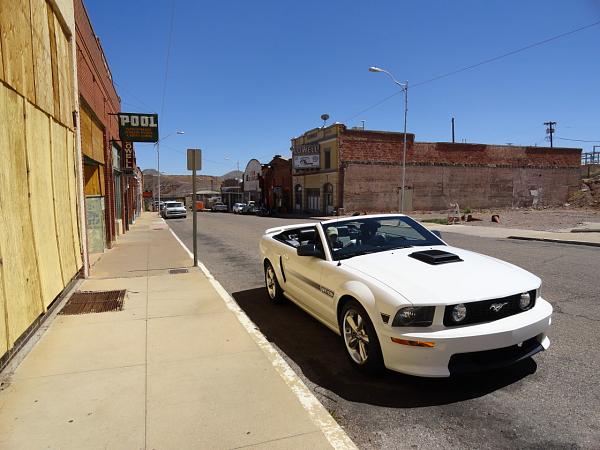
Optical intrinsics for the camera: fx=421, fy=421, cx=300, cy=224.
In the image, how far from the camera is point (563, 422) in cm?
313

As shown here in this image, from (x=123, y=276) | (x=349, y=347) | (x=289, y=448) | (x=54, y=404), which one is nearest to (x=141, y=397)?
(x=54, y=404)

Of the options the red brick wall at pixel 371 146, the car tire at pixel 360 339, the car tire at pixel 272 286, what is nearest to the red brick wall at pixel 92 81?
the car tire at pixel 272 286

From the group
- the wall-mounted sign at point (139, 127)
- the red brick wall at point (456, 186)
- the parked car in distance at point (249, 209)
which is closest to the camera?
the wall-mounted sign at point (139, 127)

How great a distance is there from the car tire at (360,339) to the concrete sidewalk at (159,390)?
60 cm

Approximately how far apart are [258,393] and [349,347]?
3.37 feet

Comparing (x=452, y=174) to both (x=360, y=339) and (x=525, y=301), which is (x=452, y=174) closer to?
(x=525, y=301)

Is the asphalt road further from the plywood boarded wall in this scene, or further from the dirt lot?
the dirt lot

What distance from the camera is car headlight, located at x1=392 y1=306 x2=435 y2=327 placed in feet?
11.3

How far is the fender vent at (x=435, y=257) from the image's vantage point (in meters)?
4.21

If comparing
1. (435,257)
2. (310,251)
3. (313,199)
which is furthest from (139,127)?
(313,199)

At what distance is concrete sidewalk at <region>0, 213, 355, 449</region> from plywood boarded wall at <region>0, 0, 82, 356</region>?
59 centimetres

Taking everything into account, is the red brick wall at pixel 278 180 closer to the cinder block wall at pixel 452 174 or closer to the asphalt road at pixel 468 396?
the cinder block wall at pixel 452 174

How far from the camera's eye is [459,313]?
11.4 feet

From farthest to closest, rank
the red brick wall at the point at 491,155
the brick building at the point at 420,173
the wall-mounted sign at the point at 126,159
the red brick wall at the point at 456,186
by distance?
the red brick wall at the point at 491,155 → the red brick wall at the point at 456,186 → the brick building at the point at 420,173 → the wall-mounted sign at the point at 126,159
